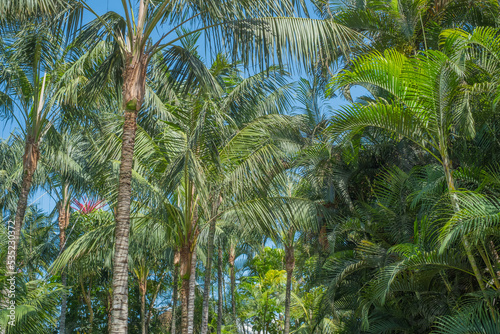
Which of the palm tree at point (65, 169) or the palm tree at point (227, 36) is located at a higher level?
the palm tree at point (65, 169)

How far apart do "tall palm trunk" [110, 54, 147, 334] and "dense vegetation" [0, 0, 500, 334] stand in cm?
2

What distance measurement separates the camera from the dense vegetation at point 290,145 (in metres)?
6.33

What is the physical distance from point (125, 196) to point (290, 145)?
6.65 meters

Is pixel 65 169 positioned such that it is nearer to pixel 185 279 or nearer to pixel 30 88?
pixel 30 88

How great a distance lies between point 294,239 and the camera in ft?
46.6

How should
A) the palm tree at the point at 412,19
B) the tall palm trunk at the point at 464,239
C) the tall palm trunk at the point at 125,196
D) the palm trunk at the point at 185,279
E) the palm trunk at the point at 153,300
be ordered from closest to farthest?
1. the tall palm trunk at the point at 125,196
2. the tall palm trunk at the point at 464,239
3. the palm trunk at the point at 185,279
4. the palm tree at the point at 412,19
5. the palm trunk at the point at 153,300

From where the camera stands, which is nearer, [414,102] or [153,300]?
[414,102]

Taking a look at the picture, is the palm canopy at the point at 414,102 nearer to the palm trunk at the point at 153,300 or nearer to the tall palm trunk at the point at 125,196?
the tall palm trunk at the point at 125,196

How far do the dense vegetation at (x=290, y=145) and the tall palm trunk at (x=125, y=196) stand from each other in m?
0.02

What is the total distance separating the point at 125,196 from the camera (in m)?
6.06

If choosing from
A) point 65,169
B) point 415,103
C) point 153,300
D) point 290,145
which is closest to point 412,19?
point 415,103

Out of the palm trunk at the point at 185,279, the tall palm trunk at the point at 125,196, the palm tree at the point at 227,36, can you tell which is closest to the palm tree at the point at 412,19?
the palm tree at the point at 227,36

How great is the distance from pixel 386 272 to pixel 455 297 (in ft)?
5.64

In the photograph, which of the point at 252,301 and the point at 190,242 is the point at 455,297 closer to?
the point at 190,242
